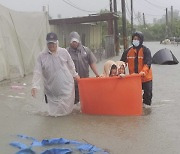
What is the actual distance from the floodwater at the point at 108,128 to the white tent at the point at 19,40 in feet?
13.7

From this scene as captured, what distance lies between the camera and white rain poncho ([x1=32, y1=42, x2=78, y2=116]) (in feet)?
24.9

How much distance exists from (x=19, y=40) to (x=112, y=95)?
334 inches

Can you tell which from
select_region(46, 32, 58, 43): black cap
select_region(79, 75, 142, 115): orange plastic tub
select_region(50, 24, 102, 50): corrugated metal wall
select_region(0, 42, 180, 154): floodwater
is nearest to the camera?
select_region(0, 42, 180, 154): floodwater

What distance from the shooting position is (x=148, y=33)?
105 m

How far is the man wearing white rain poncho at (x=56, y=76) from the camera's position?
7.57 metres

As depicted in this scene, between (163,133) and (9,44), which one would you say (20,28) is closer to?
(9,44)

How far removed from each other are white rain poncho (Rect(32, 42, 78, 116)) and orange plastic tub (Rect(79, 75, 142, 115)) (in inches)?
9.9

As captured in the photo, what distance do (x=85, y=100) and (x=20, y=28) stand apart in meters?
8.47

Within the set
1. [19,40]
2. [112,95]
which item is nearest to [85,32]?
[19,40]

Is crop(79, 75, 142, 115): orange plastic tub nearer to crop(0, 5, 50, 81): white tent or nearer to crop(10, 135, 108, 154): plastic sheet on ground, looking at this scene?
crop(10, 135, 108, 154): plastic sheet on ground

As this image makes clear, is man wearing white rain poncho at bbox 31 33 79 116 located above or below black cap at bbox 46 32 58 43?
below

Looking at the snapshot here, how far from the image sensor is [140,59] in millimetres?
8148

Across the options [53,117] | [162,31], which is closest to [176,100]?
[53,117]

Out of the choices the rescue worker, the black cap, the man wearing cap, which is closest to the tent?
the rescue worker
